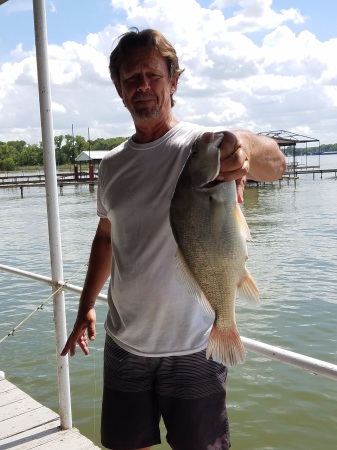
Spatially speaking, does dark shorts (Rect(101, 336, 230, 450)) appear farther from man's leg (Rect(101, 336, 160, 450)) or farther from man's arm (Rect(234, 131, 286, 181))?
man's arm (Rect(234, 131, 286, 181))

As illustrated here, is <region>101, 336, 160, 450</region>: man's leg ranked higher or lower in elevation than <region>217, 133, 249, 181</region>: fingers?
lower

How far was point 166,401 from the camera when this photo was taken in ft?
7.13

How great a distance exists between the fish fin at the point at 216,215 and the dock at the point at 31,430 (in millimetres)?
2246

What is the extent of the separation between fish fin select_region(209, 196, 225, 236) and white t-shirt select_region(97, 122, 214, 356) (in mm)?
→ 386

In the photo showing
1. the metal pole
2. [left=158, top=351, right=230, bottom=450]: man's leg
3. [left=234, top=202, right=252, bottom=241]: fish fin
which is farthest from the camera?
the metal pole

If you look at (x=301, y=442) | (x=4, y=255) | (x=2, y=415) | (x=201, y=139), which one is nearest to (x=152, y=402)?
(x=201, y=139)

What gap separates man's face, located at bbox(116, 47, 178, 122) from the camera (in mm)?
2170

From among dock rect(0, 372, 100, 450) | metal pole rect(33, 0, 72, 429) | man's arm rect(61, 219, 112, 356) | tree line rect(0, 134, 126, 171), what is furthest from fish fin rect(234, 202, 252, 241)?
tree line rect(0, 134, 126, 171)

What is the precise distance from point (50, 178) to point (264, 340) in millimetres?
8091

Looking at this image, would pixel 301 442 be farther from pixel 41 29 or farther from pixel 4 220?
pixel 4 220

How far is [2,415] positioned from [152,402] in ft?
6.87

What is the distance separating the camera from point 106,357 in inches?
93.3

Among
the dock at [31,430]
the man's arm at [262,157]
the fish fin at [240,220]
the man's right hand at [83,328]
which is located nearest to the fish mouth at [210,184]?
the fish fin at [240,220]

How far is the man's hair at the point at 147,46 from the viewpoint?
7.25 ft
